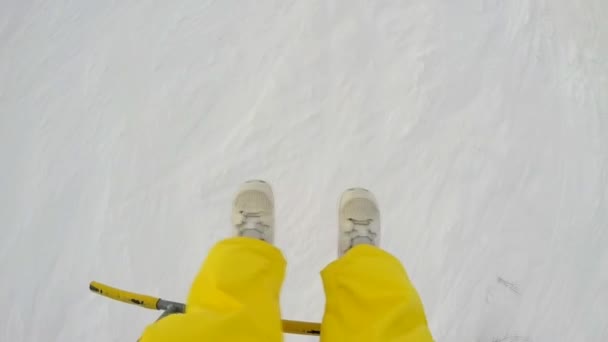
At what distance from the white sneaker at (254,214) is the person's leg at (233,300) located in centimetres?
14

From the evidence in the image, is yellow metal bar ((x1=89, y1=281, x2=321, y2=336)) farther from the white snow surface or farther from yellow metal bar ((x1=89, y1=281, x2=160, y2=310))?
the white snow surface

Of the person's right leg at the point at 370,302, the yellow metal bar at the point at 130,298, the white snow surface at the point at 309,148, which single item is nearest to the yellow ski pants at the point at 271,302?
the person's right leg at the point at 370,302

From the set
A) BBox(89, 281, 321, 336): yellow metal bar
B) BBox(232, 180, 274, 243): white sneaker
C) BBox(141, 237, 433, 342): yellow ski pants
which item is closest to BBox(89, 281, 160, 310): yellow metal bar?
BBox(89, 281, 321, 336): yellow metal bar

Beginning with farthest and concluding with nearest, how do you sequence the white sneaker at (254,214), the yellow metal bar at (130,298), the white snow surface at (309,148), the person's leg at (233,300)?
1. the white snow surface at (309,148)
2. the white sneaker at (254,214)
3. the yellow metal bar at (130,298)
4. the person's leg at (233,300)

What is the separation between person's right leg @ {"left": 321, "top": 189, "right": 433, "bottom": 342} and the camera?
57 cm

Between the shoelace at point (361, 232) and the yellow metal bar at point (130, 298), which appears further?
the shoelace at point (361, 232)

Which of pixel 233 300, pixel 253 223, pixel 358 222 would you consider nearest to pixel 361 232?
pixel 358 222

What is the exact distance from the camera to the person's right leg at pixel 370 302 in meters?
0.57

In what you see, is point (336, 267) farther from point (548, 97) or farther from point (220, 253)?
point (548, 97)

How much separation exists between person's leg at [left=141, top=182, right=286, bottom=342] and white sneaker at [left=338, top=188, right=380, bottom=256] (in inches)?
7.4

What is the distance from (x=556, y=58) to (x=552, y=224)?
0.46m

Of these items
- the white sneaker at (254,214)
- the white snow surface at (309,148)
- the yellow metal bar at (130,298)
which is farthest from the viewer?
the white snow surface at (309,148)

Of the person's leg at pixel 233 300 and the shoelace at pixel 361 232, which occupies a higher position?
the shoelace at pixel 361 232

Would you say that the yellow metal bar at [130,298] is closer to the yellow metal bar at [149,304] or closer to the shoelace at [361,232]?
the yellow metal bar at [149,304]
